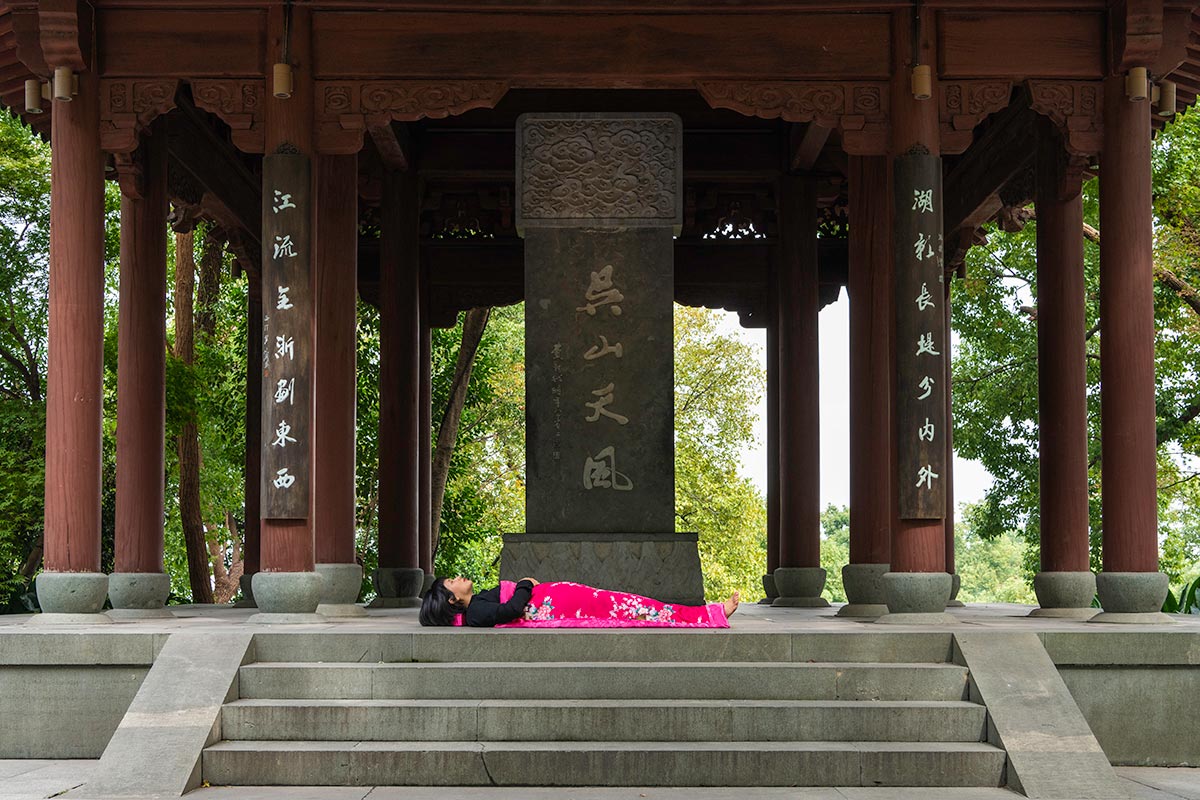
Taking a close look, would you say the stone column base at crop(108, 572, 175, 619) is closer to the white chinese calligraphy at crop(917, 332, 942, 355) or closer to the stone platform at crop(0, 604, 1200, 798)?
the stone platform at crop(0, 604, 1200, 798)

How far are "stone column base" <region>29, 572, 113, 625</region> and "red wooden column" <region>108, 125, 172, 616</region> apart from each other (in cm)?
124

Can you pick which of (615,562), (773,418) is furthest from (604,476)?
(773,418)

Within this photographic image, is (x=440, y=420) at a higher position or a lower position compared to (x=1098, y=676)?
higher

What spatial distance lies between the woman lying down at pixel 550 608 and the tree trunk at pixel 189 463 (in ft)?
33.1

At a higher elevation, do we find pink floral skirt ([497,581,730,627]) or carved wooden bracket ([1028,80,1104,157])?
carved wooden bracket ([1028,80,1104,157])

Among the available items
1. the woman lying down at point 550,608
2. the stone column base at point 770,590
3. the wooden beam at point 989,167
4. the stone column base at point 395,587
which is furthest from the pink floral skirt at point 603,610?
the stone column base at point 770,590

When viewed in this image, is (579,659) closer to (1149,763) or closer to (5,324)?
(1149,763)

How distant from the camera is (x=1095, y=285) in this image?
65.5ft

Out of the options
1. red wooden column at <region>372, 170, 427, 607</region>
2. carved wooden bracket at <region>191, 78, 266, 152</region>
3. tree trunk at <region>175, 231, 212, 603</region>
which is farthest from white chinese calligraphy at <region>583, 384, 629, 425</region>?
tree trunk at <region>175, 231, 212, 603</region>

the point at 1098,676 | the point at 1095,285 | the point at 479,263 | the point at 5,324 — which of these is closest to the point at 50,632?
the point at 1098,676

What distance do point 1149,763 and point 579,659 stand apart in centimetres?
305

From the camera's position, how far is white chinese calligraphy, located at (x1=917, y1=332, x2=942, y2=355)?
8.74m

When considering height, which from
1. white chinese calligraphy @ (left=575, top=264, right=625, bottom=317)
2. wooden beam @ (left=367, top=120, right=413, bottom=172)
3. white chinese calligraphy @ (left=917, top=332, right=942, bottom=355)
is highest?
wooden beam @ (left=367, top=120, right=413, bottom=172)

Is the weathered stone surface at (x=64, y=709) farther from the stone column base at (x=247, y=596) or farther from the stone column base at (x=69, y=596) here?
the stone column base at (x=247, y=596)
